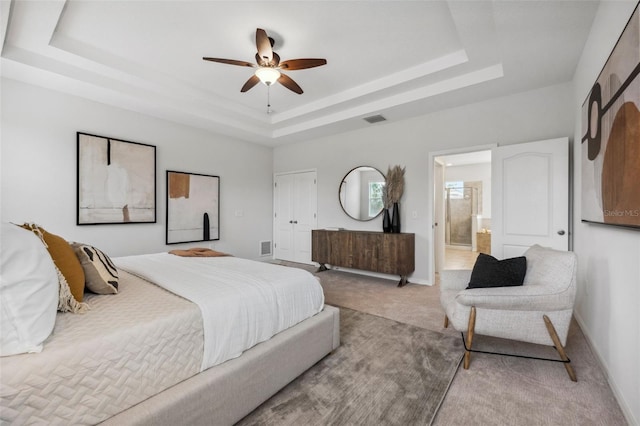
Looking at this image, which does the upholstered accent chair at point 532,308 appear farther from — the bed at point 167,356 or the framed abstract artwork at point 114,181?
the framed abstract artwork at point 114,181

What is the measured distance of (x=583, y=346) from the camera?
7.10 ft

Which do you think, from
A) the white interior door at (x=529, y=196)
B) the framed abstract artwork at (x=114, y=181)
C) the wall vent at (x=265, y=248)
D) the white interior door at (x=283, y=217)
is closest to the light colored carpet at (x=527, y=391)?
the white interior door at (x=529, y=196)

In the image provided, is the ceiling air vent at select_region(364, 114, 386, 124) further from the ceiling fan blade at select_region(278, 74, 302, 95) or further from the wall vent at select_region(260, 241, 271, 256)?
the wall vent at select_region(260, 241, 271, 256)

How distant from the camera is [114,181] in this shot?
3.73 metres

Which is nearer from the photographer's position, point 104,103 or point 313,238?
point 104,103

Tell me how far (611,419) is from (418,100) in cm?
333

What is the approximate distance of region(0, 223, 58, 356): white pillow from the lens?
93cm

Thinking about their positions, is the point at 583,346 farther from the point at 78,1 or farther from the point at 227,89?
the point at 78,1

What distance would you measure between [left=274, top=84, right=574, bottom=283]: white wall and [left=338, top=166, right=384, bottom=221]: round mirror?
0.11 meters

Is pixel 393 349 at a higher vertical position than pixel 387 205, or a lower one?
lower

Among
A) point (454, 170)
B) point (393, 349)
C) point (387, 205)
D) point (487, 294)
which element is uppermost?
point (454, 170)

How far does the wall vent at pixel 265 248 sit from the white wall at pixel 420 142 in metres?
1.31

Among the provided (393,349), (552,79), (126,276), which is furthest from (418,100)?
(126,276)

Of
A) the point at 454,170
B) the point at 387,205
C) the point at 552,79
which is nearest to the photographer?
the point at 552,79
